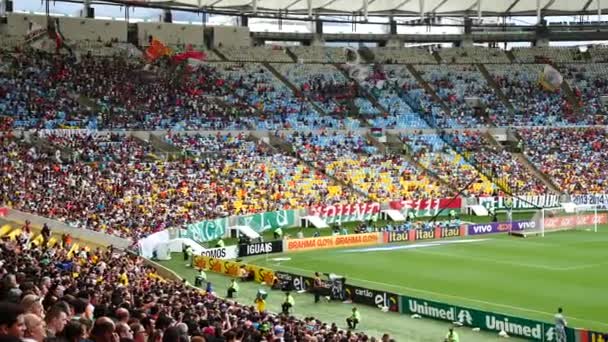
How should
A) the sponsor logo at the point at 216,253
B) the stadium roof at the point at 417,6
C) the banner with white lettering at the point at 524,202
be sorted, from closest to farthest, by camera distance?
the sponsor logo at the point at 216,253 → the banner with white lettering at the point at 524,202 → the stadium roof at the point at 417,6

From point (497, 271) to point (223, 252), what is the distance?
14.1m

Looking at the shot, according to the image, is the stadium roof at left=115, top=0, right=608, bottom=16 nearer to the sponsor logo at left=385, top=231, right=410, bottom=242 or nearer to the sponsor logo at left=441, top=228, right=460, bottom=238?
the sponsor logo at left=441, top=228, right=460, bottom=238

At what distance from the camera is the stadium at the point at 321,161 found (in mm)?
34781

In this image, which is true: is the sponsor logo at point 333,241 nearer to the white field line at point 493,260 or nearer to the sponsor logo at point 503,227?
the white field line at point 493,260

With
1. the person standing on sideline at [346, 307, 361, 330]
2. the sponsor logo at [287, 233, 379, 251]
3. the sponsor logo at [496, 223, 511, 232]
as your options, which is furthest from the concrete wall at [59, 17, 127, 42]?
the person standing on sideline at [346, 307, 361, 330]

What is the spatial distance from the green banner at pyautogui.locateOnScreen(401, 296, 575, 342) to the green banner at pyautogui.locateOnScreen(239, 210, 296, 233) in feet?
72.9

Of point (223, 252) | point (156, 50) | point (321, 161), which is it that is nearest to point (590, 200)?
point (321, 161)

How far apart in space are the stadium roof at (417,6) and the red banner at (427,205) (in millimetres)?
23846

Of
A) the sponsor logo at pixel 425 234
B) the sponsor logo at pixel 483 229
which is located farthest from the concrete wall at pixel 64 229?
the sponsor logo at pixel 483 229

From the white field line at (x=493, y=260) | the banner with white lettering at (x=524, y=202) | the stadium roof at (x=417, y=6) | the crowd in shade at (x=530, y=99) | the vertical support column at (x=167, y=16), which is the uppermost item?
the stadium roof at (x=417, y=6)

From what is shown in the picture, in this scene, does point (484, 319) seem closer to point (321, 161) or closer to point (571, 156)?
point (321, 161)

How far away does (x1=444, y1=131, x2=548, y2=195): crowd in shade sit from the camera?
70.2 meters

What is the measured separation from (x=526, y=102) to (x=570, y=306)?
2020 inches

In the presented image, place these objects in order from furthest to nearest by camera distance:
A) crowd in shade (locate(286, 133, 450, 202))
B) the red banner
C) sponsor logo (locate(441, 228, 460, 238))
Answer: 1. crowd in shade (locate(286, 133, 450, 202))
2. the red banner
3. sponsor logo (locate(441, 228, 460, 238))
